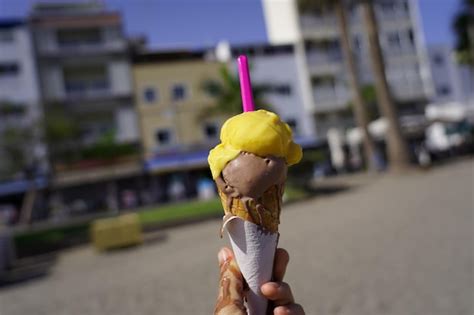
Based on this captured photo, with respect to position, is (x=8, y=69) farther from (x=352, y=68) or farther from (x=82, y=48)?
(x=352, y=68)

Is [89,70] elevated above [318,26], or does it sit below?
below

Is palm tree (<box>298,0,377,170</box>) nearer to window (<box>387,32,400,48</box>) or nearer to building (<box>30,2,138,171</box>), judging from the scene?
building (<box>30,2,138,171</box>)

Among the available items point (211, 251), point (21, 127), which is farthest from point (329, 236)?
point (21, 127)

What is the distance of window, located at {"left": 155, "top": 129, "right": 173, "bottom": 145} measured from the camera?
26.7 m

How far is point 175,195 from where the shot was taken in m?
24.8

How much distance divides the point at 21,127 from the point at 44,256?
299 inches

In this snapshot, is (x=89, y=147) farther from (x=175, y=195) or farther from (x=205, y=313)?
(x=205, y=313)

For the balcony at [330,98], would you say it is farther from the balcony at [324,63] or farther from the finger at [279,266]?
the finger at [279,266]

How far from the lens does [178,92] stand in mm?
27578

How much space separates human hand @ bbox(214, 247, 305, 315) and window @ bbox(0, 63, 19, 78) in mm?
27336

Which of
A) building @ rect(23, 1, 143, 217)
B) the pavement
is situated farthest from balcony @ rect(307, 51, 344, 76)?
the pavement

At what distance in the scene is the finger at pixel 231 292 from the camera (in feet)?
4.26

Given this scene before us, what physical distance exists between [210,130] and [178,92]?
11.4 feet

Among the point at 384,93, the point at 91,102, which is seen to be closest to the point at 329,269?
the point at 384,93
